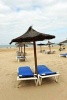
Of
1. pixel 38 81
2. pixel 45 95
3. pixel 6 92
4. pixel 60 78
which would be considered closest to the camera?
pixel 45 95

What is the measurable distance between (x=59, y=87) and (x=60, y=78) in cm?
135

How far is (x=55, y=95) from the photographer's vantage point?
5664 millimetres

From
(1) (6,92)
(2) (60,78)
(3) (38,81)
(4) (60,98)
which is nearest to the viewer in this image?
(4) (60,98)

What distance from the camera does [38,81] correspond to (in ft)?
22.8

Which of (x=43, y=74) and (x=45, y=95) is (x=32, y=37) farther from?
(x=45, y=95)

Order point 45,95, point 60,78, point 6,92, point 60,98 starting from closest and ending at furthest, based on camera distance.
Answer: point 60,98 → point 45,95 → point 6,92 → point 60,78

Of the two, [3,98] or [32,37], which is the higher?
[32,37]

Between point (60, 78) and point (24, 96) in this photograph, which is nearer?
point (24, 96)

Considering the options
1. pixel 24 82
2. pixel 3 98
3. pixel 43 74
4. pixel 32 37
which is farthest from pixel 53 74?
pixel 3 98

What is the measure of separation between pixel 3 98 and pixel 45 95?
4.32 ft

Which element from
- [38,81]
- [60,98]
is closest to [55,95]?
[60,98]

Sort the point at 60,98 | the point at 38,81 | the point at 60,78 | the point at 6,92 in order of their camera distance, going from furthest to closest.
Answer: the point at 60,78
the point at 38,81
the point at 6,92
the point at 60,98

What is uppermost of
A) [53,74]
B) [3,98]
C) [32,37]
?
[32,37]

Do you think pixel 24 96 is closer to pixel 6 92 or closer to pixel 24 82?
pixel 6 92
